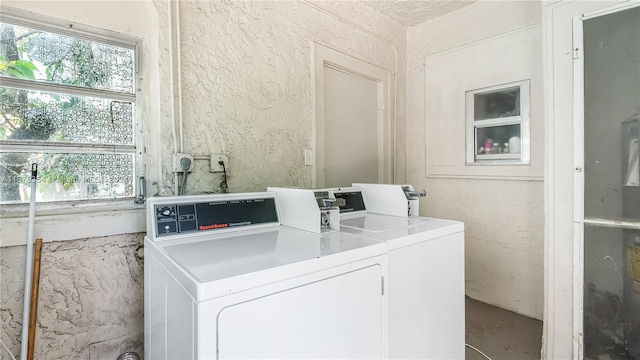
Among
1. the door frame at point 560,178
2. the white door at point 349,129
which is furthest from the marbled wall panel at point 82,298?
the door frame at point 560,178

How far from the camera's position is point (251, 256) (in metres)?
1.07

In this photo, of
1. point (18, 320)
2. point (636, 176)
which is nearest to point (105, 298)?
point (18, 320)

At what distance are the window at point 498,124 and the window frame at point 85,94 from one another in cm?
250

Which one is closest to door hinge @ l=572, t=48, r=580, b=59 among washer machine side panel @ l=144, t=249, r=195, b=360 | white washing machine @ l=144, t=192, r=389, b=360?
white washing machine @ l=144, t=192, r=389, b=360

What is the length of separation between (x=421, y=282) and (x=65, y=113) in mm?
1806

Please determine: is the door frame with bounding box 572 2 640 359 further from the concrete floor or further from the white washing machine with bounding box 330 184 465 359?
the white washing machine with bounding box 330 184 465 359

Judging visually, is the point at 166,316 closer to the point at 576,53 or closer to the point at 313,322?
the point at 313,322

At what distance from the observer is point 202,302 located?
817 millimetres

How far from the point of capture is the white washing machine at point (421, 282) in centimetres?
131

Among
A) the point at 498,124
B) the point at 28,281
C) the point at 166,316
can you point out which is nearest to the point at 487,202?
the point at 498,124

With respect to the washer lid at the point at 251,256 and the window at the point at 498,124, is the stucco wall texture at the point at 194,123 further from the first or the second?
the window at the point at 498,124

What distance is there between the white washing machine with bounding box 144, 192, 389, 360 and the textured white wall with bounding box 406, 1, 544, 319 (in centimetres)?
183

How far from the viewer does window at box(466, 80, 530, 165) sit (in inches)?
97.0

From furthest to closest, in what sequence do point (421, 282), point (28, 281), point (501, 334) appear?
1. point (501, 334)
2. point (421, 282)
3. point (28, 281)
